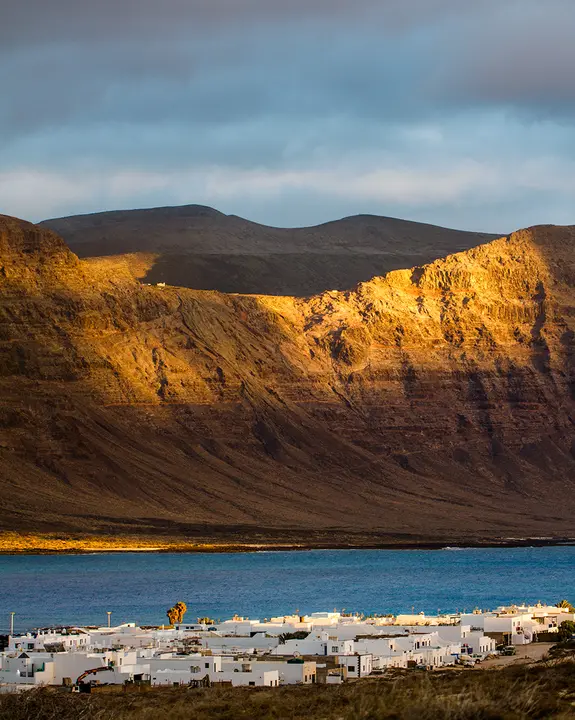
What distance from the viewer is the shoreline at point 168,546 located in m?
166

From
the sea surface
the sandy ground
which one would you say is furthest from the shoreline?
the sandy ground

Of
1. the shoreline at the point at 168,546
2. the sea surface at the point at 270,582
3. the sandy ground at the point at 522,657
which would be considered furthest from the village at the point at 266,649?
the shoreline at the point at 168,546

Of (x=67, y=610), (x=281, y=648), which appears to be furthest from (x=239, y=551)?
(x=281, y=648)

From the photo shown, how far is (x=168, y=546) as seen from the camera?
171000mm

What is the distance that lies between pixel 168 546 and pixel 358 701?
428ft

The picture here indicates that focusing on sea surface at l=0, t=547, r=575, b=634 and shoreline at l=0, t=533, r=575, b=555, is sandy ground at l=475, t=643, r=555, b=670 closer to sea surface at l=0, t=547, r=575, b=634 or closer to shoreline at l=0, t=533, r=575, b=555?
sea surface at l=0, t=547, r=575, b=634

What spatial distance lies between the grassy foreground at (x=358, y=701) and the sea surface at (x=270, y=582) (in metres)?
41.9

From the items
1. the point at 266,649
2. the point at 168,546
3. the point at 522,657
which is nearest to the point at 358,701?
the point at 522,657

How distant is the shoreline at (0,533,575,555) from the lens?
16600 centimetres

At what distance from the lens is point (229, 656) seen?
6412 cm

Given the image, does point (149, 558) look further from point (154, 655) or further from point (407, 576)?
point (154, 655)

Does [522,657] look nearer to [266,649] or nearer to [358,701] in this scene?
[266,649]

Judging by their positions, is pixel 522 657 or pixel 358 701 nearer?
pixel 358 701

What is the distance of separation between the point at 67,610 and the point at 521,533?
95.1m
